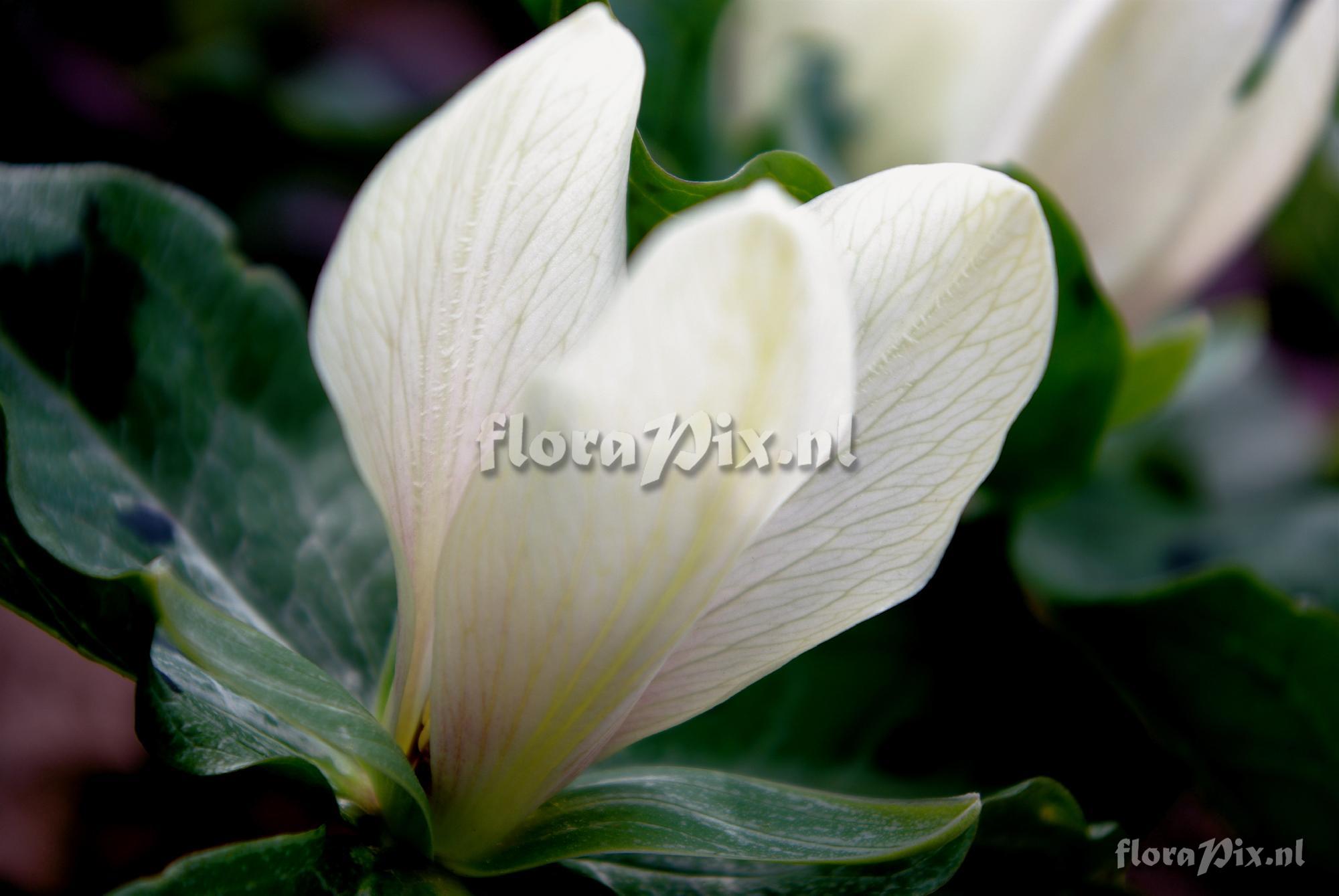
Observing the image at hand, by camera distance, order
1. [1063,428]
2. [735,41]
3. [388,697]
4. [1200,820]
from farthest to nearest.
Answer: [735,41]
[1200,820]
[1063,428]
[388,697]

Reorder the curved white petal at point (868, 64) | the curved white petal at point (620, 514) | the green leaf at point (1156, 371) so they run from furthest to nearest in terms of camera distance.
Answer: the curved white petal at point (868, 64)
the green leaf at point (1156, 371)
the curved white petal at point (620, 514)

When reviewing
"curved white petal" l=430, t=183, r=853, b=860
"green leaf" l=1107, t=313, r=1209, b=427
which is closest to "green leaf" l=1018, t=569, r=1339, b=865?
"green leaf" l=1107, t=313, r=1209, b=427

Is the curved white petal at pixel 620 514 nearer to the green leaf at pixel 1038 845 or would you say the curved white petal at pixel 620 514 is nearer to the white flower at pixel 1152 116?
the green leaf at pixel 1038 845

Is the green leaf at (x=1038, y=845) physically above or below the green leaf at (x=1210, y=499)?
above

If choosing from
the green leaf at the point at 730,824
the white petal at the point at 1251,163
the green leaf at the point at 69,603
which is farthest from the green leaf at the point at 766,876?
the white petal at the point at 1251,163

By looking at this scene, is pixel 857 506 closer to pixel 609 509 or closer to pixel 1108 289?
pixel 609 509

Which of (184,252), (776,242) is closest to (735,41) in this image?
(184,252)

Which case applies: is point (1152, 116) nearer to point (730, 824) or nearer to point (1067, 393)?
point (1067, 393)
